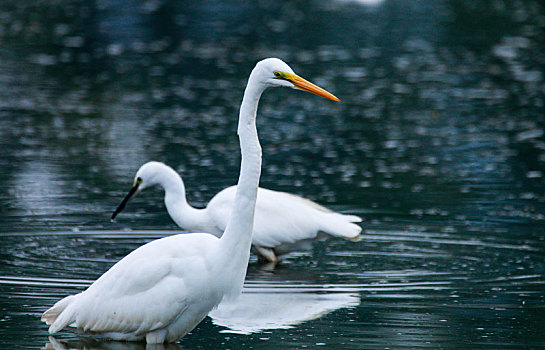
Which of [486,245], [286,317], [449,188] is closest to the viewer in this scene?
[286,317]

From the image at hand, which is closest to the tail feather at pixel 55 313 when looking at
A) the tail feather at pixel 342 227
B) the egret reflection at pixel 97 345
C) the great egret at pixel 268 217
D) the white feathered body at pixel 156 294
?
the white feathered body at pixel 156 294

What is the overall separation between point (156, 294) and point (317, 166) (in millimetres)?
6738

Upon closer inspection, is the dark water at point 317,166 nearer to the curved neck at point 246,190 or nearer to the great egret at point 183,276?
the great egret at point 183,276

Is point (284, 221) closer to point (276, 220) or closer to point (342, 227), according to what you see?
point (276, 220)

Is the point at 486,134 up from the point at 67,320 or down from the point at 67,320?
down

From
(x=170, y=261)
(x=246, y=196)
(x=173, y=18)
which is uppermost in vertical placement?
(x=246, y=196)

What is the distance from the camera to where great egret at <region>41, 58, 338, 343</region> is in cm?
624

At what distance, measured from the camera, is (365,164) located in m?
12.9

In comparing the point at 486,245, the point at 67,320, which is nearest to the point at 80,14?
the point at 486,245

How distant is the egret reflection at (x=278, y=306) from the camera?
7141 millimetres

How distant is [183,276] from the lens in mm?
6262

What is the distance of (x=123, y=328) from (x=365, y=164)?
272 inches

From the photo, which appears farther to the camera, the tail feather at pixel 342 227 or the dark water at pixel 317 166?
the tail feather at pixel 342 227

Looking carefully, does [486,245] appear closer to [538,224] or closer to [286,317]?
[538,224]
